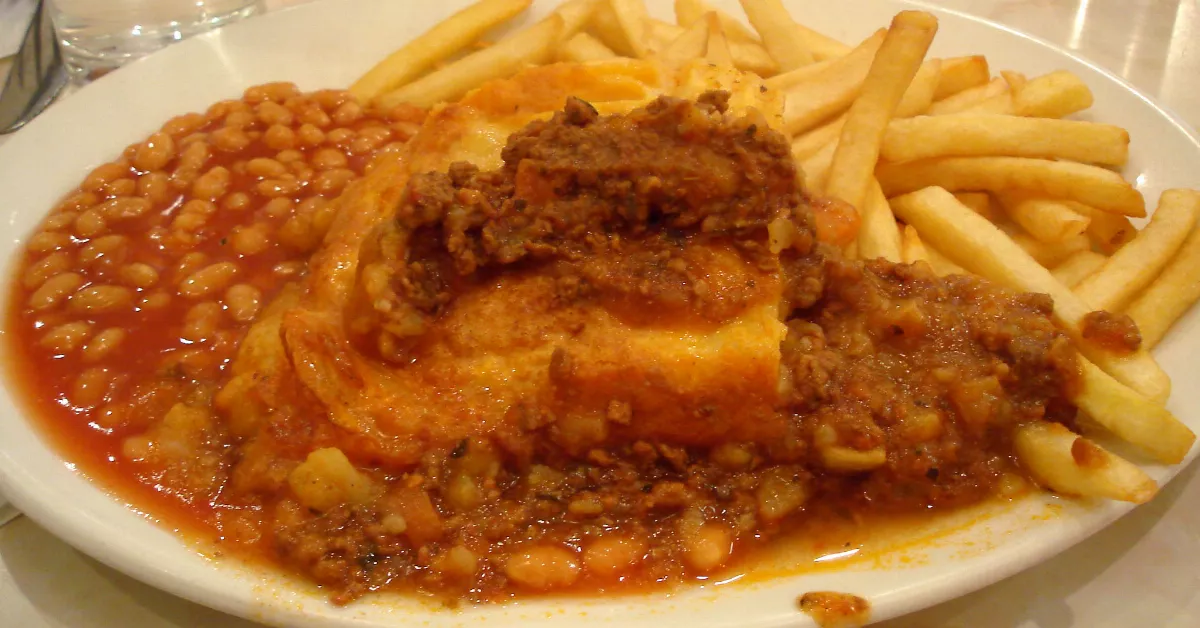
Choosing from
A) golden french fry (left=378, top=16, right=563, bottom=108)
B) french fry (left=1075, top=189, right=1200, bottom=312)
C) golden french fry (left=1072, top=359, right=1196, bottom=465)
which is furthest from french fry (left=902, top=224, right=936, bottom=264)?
golden french fry (left=378, top=16, right=563, bottom=108)

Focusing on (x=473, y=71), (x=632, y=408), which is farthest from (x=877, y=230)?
(x=473, y=71)

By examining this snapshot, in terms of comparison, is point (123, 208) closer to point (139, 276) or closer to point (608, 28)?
point (139, 276)

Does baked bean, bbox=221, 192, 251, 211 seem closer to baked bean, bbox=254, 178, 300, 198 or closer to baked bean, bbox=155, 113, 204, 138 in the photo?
baked bean, bbox=254, 178, 300, 198

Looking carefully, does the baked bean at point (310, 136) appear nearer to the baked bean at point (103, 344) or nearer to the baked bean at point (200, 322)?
the baked bean at point (200, 322)

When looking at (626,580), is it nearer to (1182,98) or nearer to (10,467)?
(10,467)

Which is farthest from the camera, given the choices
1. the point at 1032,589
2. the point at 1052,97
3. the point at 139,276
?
the point at 1052,97
